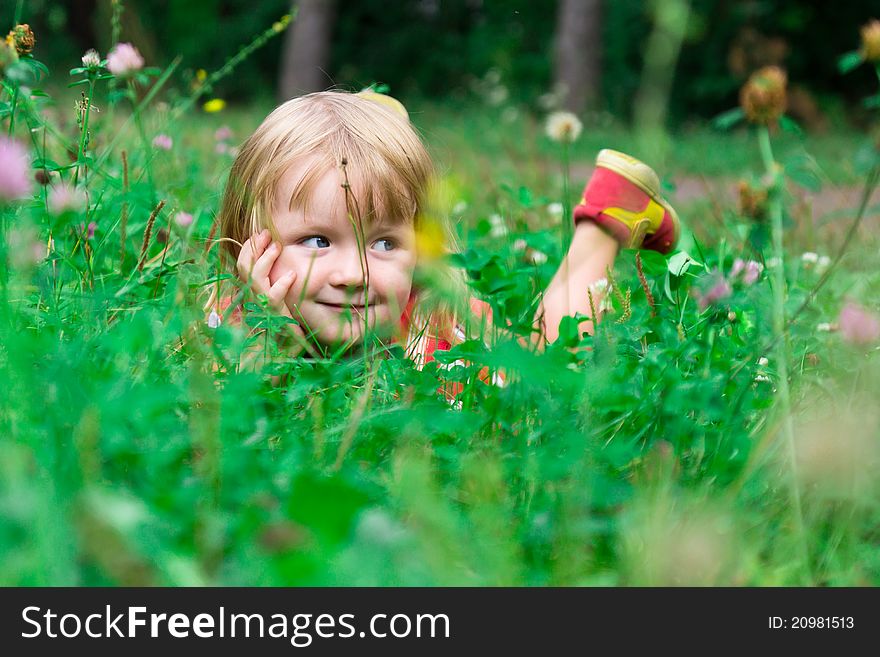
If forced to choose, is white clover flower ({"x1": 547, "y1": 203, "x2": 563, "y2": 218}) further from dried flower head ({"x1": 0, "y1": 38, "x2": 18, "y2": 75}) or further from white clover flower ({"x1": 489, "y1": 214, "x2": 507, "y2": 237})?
dried flower head ({"x1": 0, "y1": 38, "x2": 18, "y2": 75})

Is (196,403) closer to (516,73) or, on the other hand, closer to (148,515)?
(148,515)

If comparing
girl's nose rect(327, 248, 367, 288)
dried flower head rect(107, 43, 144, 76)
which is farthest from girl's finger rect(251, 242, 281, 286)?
dried flower head rect(107, 43, 144, 76)

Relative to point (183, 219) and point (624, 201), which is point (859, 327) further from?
point (183, 219)

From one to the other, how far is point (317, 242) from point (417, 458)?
2.78 feet

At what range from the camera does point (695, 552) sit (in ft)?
3.02

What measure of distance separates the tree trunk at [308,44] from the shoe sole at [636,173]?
10.3 m

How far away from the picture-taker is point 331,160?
1.97 meters

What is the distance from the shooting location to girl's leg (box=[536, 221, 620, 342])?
2.39 metres

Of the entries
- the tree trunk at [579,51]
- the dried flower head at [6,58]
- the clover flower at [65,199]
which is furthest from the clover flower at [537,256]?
the tree trunk at [579,51]

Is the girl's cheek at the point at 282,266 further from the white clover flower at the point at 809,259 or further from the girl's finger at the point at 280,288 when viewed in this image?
the white clover flower at the point at 809,259

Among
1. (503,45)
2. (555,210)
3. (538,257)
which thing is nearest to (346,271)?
(538,257)

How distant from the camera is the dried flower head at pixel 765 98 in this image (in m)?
1.17
